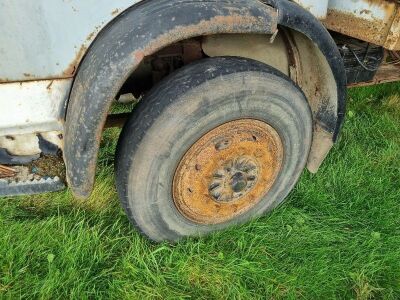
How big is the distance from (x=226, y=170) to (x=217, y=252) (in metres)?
0.46

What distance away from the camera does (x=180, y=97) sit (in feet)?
5.79

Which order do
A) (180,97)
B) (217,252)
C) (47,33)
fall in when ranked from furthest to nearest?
1. (217,252)
2. (180,97)
3. (47,33)

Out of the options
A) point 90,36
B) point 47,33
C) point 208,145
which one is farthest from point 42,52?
point 208,145

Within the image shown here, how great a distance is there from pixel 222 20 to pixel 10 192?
3.59 feet

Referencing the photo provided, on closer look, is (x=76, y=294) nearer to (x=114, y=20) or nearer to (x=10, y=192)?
(x=10, y=192)

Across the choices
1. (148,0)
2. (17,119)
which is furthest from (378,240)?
(17,119)

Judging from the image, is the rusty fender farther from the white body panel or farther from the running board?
the running board

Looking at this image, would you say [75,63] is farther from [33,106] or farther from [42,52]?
[33,106]

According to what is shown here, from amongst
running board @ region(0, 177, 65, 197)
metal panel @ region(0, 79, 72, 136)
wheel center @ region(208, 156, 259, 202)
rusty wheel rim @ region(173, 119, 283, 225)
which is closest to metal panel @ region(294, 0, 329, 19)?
rusty wheel rim @ region(173, 119, 283, 225)

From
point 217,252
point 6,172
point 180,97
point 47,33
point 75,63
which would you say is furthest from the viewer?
point 217,252

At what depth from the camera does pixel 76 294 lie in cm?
204

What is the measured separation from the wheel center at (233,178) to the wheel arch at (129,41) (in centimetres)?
58

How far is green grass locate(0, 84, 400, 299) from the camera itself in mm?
2100

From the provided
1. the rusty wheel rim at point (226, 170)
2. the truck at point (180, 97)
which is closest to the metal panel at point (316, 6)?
the truck at point (180, 97)
